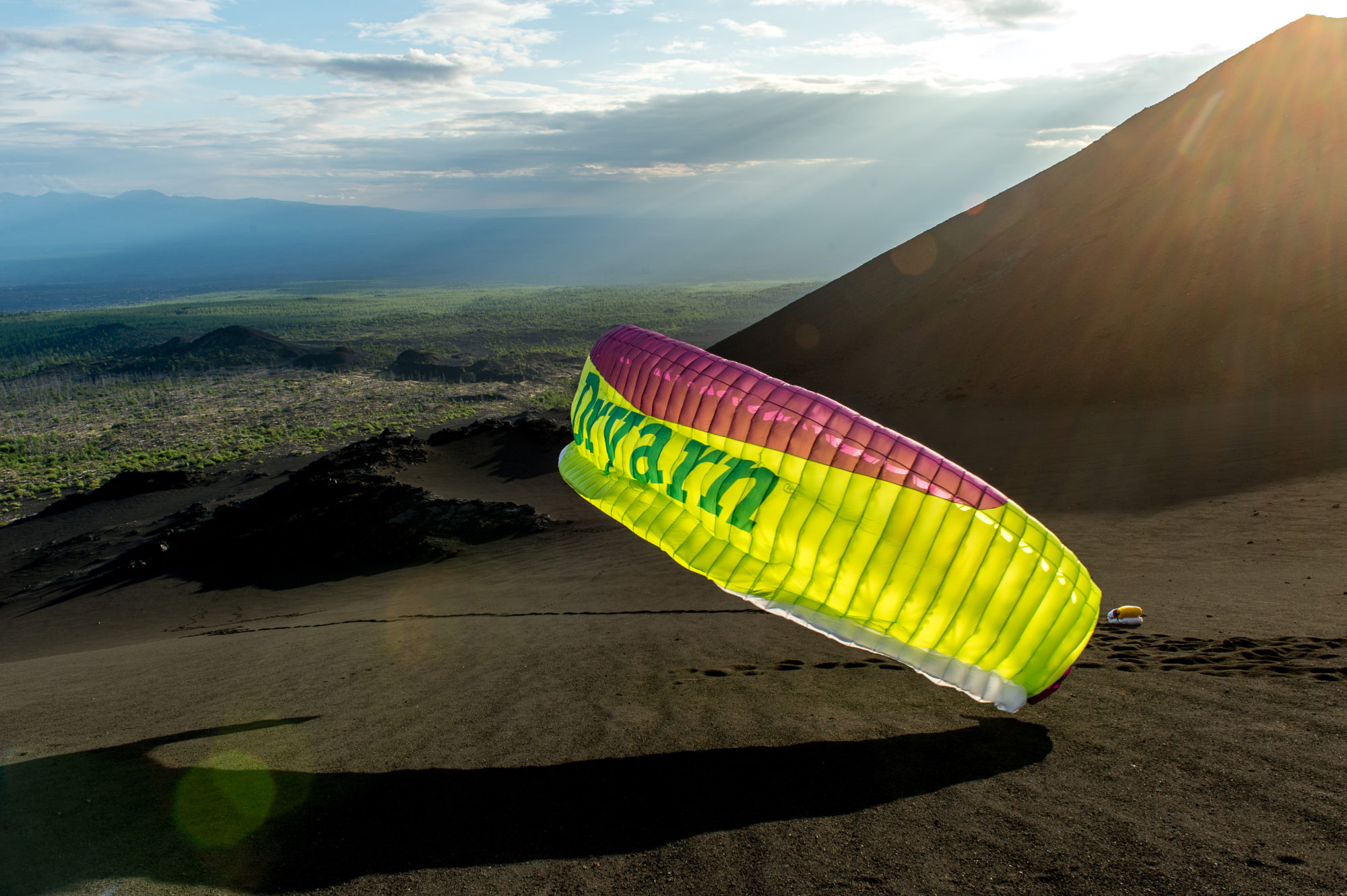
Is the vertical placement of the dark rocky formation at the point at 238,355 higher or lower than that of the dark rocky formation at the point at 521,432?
higher

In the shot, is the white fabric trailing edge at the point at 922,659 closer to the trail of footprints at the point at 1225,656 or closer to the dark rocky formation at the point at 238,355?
the trail of footprints at the point at 1225,656

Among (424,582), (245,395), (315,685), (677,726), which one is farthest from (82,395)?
(677,726)

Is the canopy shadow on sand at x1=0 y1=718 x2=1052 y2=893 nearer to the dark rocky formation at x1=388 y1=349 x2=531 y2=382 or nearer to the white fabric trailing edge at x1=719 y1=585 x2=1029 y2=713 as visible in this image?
Result: the white fabric trailing edge at x1=719 y1=585 x2=1029 y2=713

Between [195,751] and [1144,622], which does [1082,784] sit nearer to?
[1144,622]

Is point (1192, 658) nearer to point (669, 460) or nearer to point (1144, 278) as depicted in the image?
point (669, 460)

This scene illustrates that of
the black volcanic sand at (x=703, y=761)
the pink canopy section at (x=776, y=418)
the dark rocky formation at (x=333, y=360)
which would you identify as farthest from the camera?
the dark rocky formation at (x=333, y=360)

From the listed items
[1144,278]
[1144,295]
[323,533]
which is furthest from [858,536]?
[1144,278]

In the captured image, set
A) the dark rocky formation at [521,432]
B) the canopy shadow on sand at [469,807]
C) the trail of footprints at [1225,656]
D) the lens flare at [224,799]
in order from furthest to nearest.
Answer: the dark rocky formation at [521,432]
the trail of footprints at [1225,656]
the lens flare at [224,799]
the canopy shadow on sand at [469,807]

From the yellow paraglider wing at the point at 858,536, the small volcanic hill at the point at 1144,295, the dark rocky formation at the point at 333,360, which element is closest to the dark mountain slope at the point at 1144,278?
the small volcanic hill at the point at 1144,295
